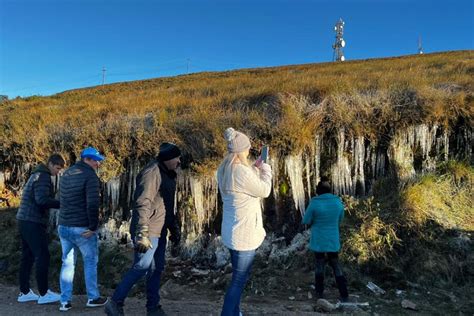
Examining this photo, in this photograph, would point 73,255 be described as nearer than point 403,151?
Yes

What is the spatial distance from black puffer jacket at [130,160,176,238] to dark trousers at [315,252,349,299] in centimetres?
223

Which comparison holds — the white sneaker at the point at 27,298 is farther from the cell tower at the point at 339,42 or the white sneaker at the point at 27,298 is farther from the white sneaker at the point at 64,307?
the cell tower at the point at 339,42

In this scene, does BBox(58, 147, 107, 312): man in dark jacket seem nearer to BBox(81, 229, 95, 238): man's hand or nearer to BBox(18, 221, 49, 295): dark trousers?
BBox(81, 229, 95, 238): man's hand

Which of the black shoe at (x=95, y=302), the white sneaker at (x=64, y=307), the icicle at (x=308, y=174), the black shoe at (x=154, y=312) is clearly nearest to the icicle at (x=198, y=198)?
the icicle at (x=308, y=174)

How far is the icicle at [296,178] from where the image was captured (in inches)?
320

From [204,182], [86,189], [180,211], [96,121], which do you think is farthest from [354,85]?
[86,189]

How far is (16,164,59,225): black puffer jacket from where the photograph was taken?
19.3 ft

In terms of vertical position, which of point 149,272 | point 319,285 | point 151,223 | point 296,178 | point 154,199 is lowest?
point 319,285

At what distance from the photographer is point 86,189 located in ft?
18.1

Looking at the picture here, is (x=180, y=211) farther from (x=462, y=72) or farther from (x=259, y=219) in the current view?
(x=462, y=72)

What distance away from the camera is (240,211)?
4.50 m

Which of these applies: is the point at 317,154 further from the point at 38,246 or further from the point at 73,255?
the point at 38,246

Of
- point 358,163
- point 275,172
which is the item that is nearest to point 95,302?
point 275,172

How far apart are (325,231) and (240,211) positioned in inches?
74.4
